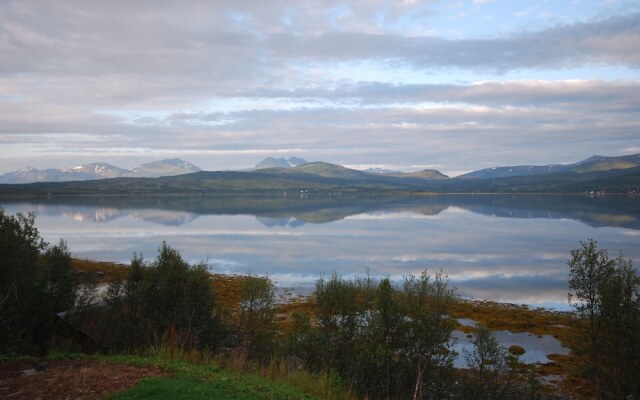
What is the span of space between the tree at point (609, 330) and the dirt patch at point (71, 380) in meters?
21.1

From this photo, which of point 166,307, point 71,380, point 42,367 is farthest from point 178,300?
point 71,380

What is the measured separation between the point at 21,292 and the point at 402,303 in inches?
798

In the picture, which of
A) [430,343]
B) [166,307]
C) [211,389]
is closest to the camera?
[211,389]

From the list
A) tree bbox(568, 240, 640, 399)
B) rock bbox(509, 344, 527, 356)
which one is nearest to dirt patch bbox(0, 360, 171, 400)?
tree bbox(568, 240, 640, 399)

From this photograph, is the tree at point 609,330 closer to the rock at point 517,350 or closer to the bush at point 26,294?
the rock at point 517,350

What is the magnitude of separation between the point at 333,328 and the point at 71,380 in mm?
14862

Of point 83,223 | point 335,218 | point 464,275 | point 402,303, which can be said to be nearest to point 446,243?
point 464,275

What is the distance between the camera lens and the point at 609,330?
77.6 feet

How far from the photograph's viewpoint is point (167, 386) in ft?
48.2

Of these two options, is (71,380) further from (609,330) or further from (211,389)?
(609,330)

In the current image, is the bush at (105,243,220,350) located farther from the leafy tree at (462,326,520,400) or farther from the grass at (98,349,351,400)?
the leafy tree at (462,326,520,400)

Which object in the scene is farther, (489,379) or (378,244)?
(378,244)

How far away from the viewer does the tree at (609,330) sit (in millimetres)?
22734

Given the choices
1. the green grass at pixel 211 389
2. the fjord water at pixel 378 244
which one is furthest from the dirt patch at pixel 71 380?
the fjord water at pixel 378 244
